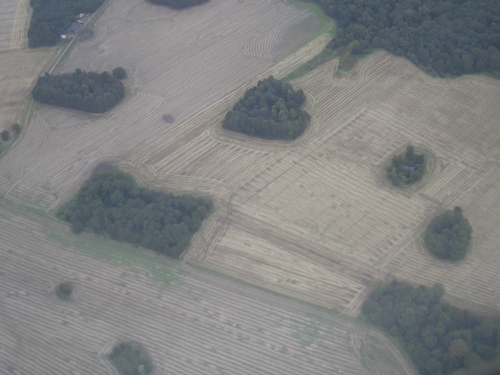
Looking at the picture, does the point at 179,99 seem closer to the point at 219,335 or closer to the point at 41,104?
the point at 41,104

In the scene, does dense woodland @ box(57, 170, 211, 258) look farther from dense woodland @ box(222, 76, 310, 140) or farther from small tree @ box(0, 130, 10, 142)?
small tree @ box(0, 130, 10, 142)

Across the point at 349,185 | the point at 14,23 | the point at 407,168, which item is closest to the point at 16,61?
the point at 14,23

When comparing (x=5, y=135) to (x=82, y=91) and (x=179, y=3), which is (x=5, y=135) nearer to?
(x=82, y=91)

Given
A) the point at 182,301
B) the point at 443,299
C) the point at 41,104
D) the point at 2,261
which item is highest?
the point at 41,104

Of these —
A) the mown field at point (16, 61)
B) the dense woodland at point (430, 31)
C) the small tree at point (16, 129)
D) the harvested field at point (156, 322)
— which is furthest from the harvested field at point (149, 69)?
the harvested field at point (156, 322)

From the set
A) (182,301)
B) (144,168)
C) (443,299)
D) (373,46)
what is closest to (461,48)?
(373,46)

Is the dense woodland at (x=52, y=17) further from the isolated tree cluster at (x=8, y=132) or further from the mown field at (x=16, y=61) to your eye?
the isolated tree cluster at (x=8, y=132)
